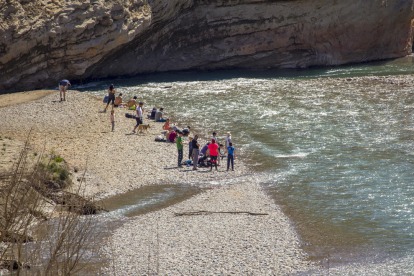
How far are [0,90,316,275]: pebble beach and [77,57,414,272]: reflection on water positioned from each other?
1180mm

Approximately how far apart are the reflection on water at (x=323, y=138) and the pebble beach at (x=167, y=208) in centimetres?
118

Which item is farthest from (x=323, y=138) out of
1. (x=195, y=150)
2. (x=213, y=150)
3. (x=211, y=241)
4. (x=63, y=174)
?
(x=63, y=174)

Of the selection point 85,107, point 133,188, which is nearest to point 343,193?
point 133,188

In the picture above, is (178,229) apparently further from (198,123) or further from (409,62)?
(409,62)

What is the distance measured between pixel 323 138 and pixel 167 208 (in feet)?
41.9

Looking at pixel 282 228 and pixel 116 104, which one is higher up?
pixel 116 104

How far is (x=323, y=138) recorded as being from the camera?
25297 mm

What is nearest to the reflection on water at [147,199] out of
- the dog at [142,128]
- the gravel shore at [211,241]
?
the gravel shore at [211,241]

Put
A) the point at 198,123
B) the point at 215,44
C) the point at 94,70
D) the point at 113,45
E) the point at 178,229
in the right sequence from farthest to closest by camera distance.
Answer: the point at 215,44 → the point at 94,70 → the point at 113,45 → the point at 198,123 → the point at 178,229

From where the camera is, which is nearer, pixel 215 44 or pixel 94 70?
pixel 94 70

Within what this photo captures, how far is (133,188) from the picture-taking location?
61.1ft

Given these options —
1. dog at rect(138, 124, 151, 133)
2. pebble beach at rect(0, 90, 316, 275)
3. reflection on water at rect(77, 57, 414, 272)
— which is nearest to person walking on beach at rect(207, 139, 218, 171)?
pebble beach at rect(0, 90, 316, 275)

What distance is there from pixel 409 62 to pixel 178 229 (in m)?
42.0

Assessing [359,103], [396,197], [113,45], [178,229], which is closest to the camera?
[178,229]
